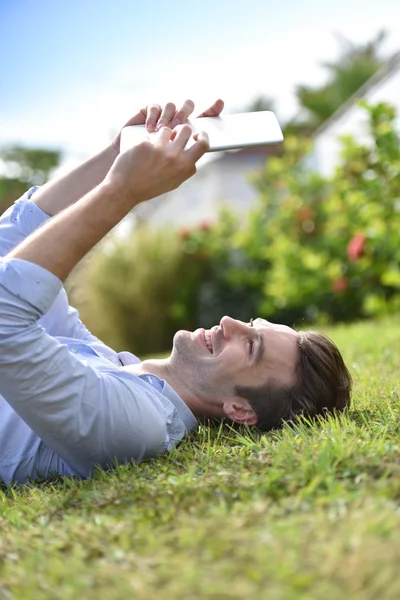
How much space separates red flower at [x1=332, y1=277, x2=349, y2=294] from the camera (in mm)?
10113

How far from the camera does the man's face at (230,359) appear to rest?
10.6ft

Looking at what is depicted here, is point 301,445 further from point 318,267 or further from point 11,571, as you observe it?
point 318,267

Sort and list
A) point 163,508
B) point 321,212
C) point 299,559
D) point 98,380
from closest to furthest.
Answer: point 299,559 → point 163,508 → point 98,380 → point 321,212

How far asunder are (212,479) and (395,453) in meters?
0.53

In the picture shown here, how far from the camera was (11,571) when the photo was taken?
1.89m

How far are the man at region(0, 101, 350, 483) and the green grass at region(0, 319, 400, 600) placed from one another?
0.54 feet

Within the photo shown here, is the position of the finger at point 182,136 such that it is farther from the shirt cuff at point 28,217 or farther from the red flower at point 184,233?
the red flower at point 184,233

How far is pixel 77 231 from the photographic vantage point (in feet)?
8.27

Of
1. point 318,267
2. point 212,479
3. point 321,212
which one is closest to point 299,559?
point 212,479

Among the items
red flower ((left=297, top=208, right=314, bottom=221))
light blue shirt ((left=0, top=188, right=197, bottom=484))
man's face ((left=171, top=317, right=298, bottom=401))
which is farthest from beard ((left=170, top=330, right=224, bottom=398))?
red flower ((left=297, top=208, right=314, bottom=221))

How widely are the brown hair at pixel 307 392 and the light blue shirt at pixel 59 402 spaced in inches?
11.3

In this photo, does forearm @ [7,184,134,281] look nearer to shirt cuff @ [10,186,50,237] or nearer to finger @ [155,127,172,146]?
finger @ [155,127,172,146]

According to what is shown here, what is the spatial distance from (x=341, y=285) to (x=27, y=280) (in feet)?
26.0

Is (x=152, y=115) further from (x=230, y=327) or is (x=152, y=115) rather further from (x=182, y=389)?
(x=182, y=389)
